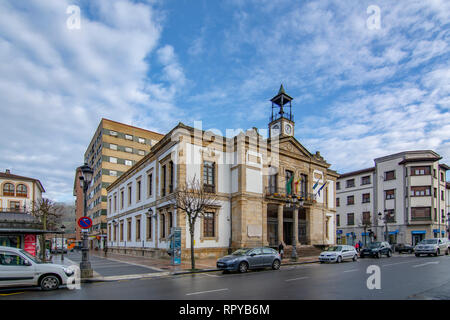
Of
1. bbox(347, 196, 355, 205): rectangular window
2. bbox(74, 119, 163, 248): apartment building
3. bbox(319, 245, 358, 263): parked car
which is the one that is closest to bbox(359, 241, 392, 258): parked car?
bbox(319, 245, 358, 263): parked car

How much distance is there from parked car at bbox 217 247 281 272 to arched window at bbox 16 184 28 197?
57198 mm

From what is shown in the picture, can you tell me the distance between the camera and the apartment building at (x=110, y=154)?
202 feet

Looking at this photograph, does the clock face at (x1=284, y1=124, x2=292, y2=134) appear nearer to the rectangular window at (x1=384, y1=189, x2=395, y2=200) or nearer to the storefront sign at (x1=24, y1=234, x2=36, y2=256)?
the storefront sign at (x1=24, y1=234, x2=36, y2=256)

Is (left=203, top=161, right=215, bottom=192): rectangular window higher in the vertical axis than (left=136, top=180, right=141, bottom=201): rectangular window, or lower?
higher

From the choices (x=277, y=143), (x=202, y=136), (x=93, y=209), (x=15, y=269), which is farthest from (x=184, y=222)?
(x=93, y=209)

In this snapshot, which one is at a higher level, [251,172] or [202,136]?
[202,136]

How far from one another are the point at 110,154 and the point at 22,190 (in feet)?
58.4

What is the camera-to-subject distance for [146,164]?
33781 mm

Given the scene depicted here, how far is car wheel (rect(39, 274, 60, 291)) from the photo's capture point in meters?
11.5

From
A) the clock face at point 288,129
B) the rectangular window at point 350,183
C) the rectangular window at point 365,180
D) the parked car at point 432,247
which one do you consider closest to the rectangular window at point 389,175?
the rectangular window at point 365,180

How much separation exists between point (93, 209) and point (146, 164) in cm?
4318

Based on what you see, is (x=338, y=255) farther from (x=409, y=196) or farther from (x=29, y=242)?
(x=409, y=196)

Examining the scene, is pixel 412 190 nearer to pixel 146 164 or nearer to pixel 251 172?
pixel 251 172

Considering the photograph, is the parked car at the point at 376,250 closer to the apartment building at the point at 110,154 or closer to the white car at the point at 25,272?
the white car at the point at 25,272
